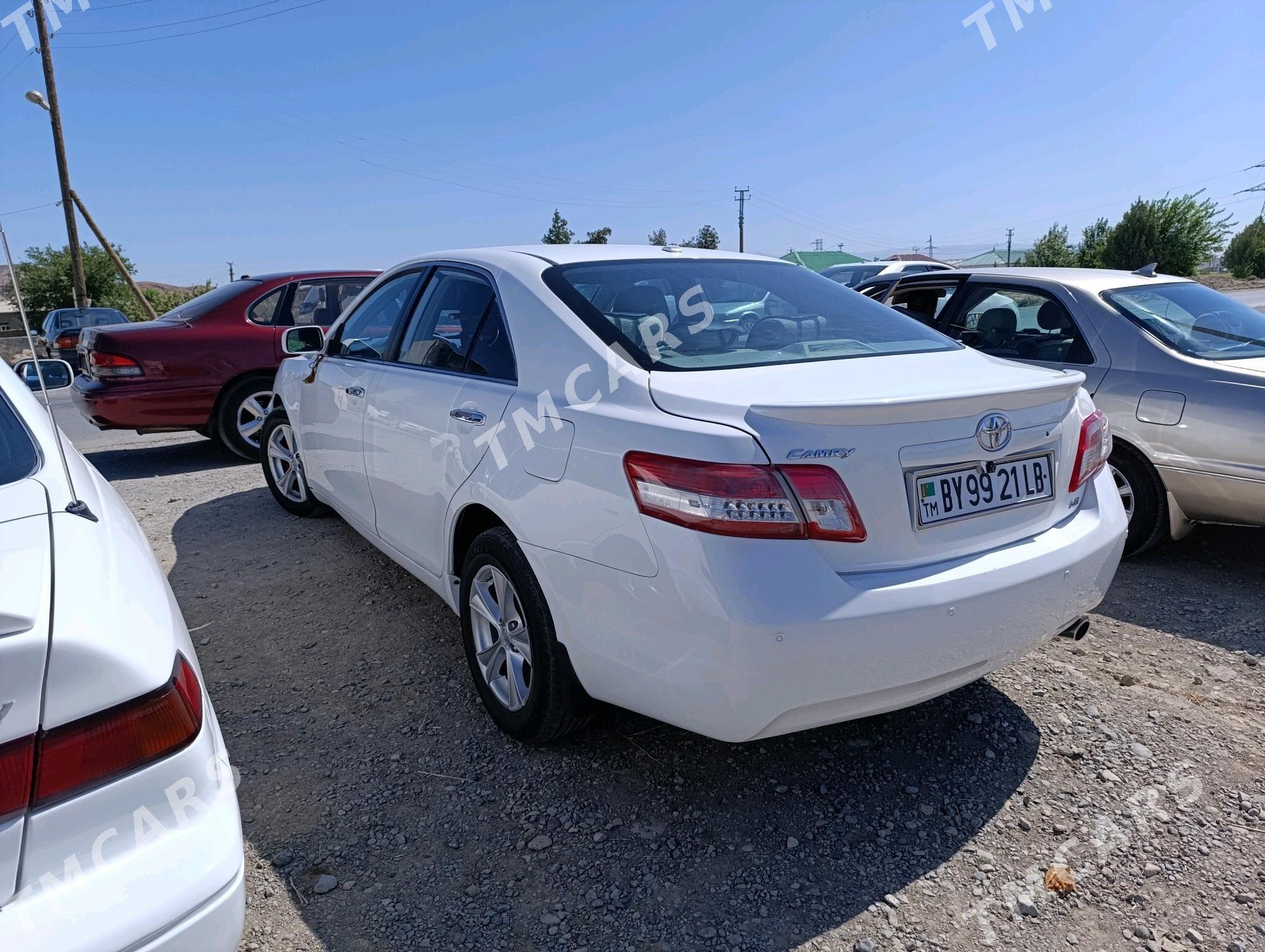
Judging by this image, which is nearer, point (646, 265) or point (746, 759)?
point (746, 759)

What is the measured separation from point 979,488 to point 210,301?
279 inches

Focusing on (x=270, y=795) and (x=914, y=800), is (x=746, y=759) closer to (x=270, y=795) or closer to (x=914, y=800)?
(x=914, y=800)

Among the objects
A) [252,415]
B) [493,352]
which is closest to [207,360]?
[252,415]

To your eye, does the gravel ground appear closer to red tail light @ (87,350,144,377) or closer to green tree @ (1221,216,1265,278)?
red tail light @ (87,350,144,377)

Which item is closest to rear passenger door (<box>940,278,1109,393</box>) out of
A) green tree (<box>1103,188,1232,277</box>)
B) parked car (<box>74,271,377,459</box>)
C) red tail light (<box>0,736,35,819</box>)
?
red tail light (<box>0,736,35,819</box>)

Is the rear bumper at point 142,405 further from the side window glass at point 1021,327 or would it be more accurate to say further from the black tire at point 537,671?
the side window glass at point 1021,327

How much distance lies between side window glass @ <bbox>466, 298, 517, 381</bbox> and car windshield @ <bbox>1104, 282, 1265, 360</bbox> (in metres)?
3.45

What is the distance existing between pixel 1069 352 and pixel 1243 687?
2.11 metres

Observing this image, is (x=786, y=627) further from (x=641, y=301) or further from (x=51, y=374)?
(x=51, y=374)

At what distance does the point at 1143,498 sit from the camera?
169 inches

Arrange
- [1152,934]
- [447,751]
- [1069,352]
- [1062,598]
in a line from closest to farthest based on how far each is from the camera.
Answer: [1152,934], [1062,598], [447,751], [1069,352]

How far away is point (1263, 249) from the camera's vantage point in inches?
1930

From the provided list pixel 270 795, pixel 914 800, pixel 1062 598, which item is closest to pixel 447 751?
pixel 270 795

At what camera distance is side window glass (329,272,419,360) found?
377 cm
